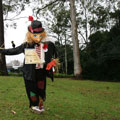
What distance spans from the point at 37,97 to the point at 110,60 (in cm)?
2120

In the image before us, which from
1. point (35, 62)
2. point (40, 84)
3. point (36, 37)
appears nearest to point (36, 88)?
point (40, 84)

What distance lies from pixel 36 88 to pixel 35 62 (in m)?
0.50

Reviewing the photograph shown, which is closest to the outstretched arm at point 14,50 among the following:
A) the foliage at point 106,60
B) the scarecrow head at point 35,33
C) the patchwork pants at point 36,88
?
the scarecrow head at point 35,33

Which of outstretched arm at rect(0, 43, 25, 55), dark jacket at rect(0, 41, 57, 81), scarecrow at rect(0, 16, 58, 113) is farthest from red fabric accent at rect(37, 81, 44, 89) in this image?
outstretched arm at rect(0, 43, 25, 55)

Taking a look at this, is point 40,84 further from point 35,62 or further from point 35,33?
point 35,33

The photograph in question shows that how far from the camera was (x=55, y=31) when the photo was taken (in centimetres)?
3694

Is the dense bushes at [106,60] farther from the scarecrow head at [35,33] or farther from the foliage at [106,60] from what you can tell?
the scarecrow head at [35,33]

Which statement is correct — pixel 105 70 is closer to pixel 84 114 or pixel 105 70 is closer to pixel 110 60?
pixel 110 60

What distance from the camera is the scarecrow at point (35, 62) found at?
156 inches

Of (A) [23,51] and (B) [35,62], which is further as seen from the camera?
(A) [23,51]

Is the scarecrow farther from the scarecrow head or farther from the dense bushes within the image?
the dense bushes

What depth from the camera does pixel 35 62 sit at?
395cm

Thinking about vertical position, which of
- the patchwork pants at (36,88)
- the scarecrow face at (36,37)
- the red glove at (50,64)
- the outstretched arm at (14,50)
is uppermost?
the scarecrow face at (36,37)

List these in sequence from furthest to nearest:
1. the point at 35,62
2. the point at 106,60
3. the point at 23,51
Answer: the point at 106,60 → the point at 23,51 → the point at 35,62
